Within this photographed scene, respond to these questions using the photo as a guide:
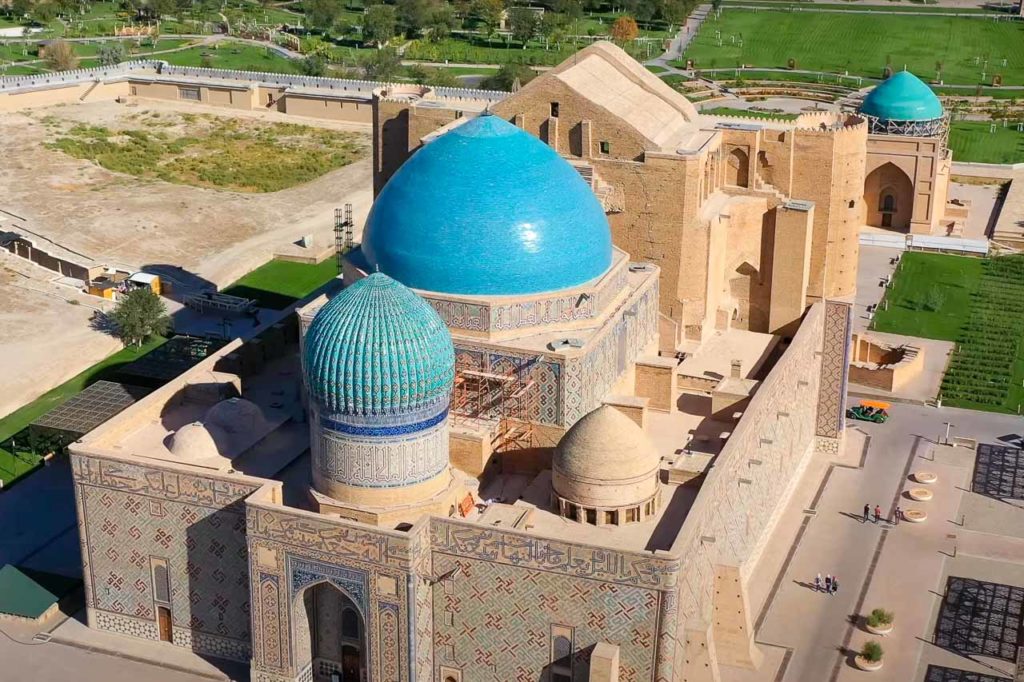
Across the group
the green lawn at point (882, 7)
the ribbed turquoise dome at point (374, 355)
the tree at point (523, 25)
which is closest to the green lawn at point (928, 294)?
the ribbed turquoise dome at point (374, 355)

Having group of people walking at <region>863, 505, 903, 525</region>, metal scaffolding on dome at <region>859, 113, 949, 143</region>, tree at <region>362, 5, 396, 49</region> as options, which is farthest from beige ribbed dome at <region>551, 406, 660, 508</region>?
tree at <region>362, 5, 396, 49</region>

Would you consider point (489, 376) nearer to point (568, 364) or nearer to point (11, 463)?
point (568, 364)

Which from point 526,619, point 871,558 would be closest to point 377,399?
point 526,619

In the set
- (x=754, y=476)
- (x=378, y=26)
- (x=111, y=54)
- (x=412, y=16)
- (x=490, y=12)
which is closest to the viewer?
(x=754, y=476)

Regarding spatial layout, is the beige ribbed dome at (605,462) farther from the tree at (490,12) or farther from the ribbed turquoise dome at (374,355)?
the tree at (490,12)

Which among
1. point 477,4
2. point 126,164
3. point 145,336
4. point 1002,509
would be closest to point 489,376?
point 1002,509

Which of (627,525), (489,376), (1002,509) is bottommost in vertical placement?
(1002,509)

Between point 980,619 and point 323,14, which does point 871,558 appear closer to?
point 980,619
